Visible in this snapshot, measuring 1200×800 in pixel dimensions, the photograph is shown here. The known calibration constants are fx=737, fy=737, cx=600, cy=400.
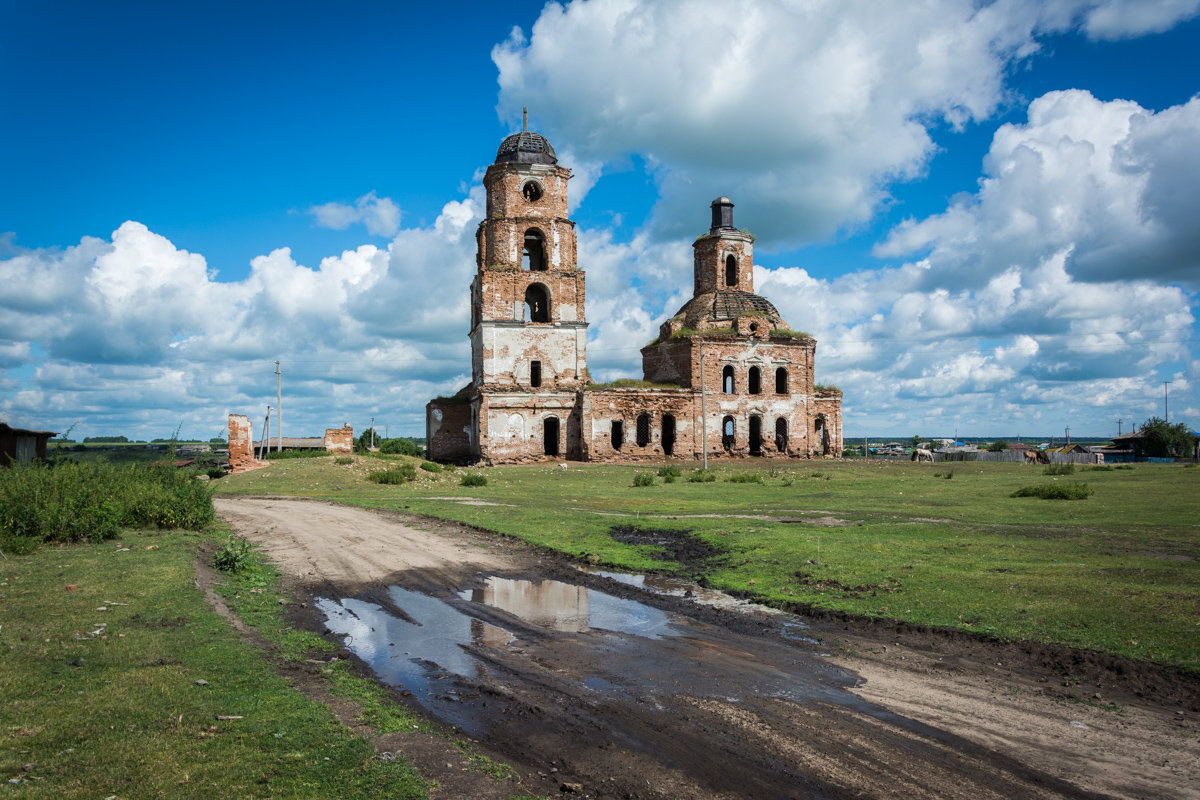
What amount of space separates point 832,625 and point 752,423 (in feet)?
122

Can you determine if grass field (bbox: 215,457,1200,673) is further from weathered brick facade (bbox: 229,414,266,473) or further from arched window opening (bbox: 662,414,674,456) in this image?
arched window opening (bbox: 662,414,674,456)

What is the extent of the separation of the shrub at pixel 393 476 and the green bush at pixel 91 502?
11.9 meters

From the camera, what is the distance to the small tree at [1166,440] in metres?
59.9

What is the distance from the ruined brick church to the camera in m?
41.3

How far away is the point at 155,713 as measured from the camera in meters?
5.30

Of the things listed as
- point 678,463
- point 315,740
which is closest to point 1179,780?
point 315,740

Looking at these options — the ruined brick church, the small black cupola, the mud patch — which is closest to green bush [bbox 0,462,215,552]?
the mud patch

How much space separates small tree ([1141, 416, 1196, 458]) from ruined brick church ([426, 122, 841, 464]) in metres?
35.3

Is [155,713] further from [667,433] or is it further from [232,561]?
[667,433]

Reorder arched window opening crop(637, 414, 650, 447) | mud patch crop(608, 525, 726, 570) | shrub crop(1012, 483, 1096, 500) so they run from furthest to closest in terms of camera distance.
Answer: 1. arched window opening crop(637, 414, 650, 447)
2. shrub crop(1012, 483, 1096, 500)
3. mud patch crop(608, 525, 726, 570)

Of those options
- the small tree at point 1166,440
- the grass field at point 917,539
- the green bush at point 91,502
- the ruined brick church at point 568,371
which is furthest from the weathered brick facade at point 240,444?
the small tree at point 1166,440

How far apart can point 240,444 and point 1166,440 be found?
225ft

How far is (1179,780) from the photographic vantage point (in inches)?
183

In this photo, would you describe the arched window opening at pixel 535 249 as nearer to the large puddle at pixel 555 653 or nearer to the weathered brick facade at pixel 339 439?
the weathered brick facade at pixel 339 439
